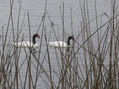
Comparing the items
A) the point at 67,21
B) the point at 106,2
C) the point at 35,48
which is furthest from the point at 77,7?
the point at 35,48

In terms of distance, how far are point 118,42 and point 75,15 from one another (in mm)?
12308

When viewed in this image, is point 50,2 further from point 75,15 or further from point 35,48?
point 35,48

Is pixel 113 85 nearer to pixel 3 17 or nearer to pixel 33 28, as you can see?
pixel 33 28

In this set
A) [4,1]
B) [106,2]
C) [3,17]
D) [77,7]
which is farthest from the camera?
[4,1]

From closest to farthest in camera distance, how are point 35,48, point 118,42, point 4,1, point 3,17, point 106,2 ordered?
point 118,42 → point 35,48 → point 3,17 → point 106,2 → point 4,1

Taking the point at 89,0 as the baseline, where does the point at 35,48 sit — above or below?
below

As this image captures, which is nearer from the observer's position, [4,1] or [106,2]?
[106,2]

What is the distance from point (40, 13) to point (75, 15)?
1400 mm

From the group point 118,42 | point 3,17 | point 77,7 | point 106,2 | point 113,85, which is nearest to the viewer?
point 113,85

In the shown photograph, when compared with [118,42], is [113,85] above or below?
below

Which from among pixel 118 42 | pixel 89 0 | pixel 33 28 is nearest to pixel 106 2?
pixel 89 0

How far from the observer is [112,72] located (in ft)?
8.93

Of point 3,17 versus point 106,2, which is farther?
point 106,2

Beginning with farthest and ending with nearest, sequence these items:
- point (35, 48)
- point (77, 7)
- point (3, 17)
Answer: point (77, 7) → point (3, 17) → point (35, 48)
